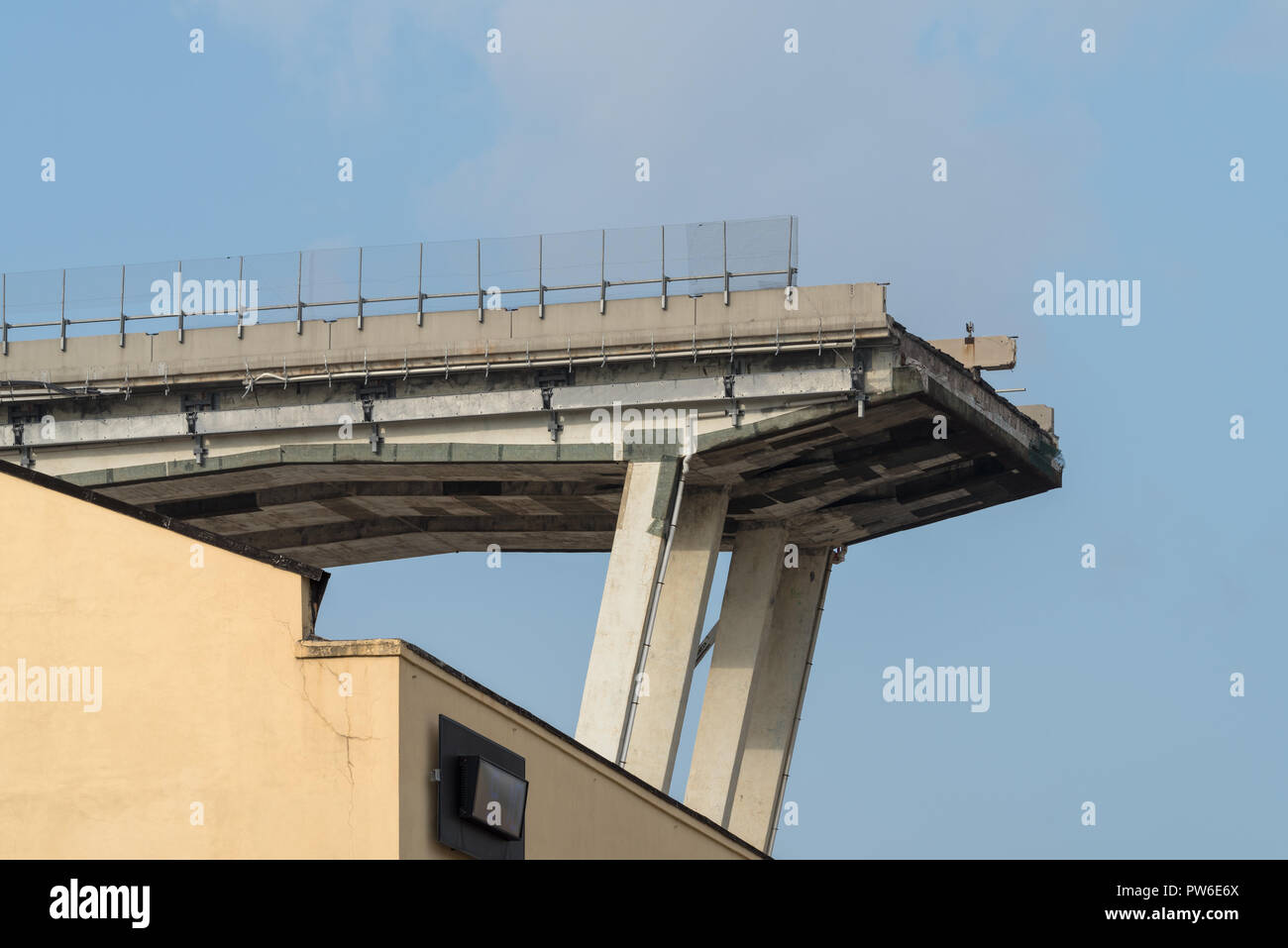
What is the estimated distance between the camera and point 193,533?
2398 cm

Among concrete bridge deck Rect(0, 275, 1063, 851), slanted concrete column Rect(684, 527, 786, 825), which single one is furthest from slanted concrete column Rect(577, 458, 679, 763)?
slanted concrete column Rect(684, 527, 786, 825)

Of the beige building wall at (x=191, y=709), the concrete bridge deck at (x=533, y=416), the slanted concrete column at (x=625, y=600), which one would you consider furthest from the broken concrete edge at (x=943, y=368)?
the beige building wall at (x=191, y=709)

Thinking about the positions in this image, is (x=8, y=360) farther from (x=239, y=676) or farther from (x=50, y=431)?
(x=239, y=676)

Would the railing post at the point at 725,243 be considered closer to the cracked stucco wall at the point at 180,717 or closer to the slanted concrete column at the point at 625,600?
the slanted concrete column at the point at 625,600

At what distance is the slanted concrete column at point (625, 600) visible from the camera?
4975 cm

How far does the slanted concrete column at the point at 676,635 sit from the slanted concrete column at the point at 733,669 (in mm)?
4200

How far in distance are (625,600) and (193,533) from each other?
1061 inches

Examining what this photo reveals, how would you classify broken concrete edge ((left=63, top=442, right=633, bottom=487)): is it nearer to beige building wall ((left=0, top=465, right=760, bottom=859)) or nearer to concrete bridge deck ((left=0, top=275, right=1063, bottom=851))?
concrete bridge deck ((left=0, top=275, right=1063, bottom=851))

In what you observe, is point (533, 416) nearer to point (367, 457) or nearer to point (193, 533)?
point (367, 457)

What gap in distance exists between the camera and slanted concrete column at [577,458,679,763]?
49750mm

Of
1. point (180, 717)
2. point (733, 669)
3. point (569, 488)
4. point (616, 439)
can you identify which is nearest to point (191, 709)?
point (180, 717)

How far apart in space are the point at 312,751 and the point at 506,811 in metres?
2.97

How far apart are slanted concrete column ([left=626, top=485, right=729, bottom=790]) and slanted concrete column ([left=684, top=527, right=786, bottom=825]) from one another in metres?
4.20
